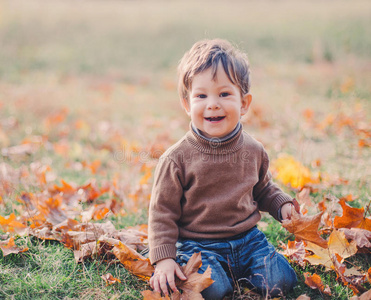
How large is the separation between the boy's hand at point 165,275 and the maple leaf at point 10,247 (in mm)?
800

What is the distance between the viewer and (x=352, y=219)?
2.10 m

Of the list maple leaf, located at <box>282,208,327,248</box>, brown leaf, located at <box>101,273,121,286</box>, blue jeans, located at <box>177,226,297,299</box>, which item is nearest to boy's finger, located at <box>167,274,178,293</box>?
blue jeans, located at <box>177,226,297,299</box>

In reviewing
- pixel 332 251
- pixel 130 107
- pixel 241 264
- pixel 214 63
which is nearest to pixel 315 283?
pixel 332 251

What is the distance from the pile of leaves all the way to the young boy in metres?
0.15

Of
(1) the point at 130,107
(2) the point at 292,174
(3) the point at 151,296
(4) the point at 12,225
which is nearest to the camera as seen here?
(3) the point at 151,296

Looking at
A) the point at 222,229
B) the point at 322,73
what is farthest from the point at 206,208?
the point at 322,73

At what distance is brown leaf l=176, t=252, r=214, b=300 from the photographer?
1.67 m

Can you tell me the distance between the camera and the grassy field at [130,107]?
6.72 ft

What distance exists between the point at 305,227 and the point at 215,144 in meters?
0.61

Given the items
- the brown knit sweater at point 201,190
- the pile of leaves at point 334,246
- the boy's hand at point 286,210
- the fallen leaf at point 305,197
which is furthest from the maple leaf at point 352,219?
the brown knit sweater at point 201,190

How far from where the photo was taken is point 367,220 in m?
2.06

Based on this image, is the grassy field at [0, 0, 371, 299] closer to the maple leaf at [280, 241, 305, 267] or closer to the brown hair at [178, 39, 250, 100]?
the maple leaf at [280, 241, 305, 267]

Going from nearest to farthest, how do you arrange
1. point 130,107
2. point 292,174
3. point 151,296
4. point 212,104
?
point 151,296
point 212,104
point 292,174
point 130,107

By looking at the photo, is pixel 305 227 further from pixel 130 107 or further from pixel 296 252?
pixel 130 107
